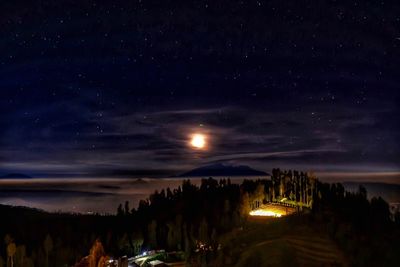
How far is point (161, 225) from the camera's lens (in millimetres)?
106062

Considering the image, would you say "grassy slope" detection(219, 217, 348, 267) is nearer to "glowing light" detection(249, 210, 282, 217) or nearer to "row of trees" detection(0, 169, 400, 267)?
"row of trees" detection(0, 169, 400, 267)

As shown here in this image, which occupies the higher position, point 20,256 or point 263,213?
point 263,213

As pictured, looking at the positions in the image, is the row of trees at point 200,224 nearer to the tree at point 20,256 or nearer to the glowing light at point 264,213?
the tree at point 20,256

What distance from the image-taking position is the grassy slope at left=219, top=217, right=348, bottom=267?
56719mm

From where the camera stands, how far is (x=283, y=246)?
5975 cm

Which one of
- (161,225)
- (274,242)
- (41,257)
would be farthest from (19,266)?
(274,242)

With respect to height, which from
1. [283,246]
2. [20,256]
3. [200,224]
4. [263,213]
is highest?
[263,213]

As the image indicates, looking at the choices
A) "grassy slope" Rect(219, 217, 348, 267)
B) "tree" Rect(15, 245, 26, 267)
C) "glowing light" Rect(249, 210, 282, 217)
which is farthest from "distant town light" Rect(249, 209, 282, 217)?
"tree" Rect(15, 245, 26, 267)

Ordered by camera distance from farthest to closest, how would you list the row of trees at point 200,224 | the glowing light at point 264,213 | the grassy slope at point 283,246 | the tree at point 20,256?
the glowing light at point 264,213, the tree at point 20,256, the row of trees at point 200,224, the grassy slope at point 283,246

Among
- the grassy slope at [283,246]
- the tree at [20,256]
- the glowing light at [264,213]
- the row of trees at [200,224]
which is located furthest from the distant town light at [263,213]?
the tree at [20,256]

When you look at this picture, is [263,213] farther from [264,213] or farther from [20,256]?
[20,256]

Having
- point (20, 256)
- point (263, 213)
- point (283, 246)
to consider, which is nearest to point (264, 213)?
point (263, 213)

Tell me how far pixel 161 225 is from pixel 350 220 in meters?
39.0

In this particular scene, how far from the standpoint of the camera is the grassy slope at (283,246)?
5672 centimetres
